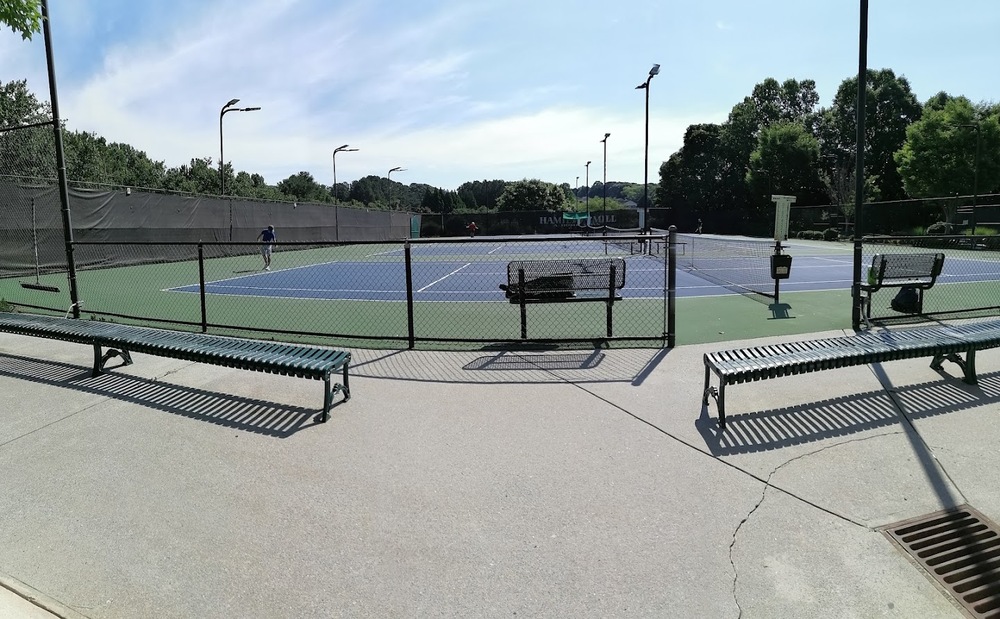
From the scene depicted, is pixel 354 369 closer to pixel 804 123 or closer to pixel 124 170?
pixel 124 170

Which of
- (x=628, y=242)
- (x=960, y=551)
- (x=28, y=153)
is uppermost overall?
(x=28, y=153)

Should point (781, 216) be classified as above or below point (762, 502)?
above

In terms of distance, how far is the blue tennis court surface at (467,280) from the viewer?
14.6 meters

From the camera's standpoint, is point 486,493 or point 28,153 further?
point 28,153

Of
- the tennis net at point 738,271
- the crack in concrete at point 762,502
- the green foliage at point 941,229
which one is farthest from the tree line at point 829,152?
the crack in concrete at point 762,502

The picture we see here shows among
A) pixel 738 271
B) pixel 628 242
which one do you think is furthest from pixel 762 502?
pixel 628 242

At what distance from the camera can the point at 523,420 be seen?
5234mm

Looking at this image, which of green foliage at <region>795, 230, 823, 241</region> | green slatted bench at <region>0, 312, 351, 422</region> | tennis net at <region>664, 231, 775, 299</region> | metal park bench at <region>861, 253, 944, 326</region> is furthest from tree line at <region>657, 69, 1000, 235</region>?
green slatted bench at <region>0, 312, 351, 422</region>

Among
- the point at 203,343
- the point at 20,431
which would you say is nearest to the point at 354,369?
the point at 203,343

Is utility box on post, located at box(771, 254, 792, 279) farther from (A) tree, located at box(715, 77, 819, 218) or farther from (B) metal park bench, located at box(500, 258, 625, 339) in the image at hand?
(A) tree, located at box(715, 77, 819, 218)

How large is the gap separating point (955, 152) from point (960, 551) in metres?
49.4

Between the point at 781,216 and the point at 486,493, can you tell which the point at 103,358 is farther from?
the point at 781,216

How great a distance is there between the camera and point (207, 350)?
603cm

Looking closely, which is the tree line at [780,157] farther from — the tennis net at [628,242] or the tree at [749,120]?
the tennis net at [628,242]
